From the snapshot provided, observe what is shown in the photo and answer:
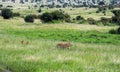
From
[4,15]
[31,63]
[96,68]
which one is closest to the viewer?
[96,68]

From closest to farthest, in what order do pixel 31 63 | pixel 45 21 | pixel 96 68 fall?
pixel 96 68 < pixel 31 63 < pixel 45 21

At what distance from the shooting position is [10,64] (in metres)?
17.3

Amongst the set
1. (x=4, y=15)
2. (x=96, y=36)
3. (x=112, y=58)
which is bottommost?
(x=4, y=15)

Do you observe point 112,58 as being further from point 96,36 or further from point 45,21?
point 45,21

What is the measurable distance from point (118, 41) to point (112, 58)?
17896 millimetres

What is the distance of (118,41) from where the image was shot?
3703cm

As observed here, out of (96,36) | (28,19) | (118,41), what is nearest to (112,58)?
(118,41)

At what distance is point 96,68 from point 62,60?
2.55 m

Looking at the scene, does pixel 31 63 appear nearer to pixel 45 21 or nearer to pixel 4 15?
pixel 45 21

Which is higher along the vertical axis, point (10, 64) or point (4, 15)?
point (10, 64)

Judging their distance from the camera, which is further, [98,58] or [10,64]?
[98,58]

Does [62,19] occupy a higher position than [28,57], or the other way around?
[28,57]

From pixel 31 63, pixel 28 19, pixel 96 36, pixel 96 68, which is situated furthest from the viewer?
pixel 28 19

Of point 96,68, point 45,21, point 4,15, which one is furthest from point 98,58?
point 4,15
